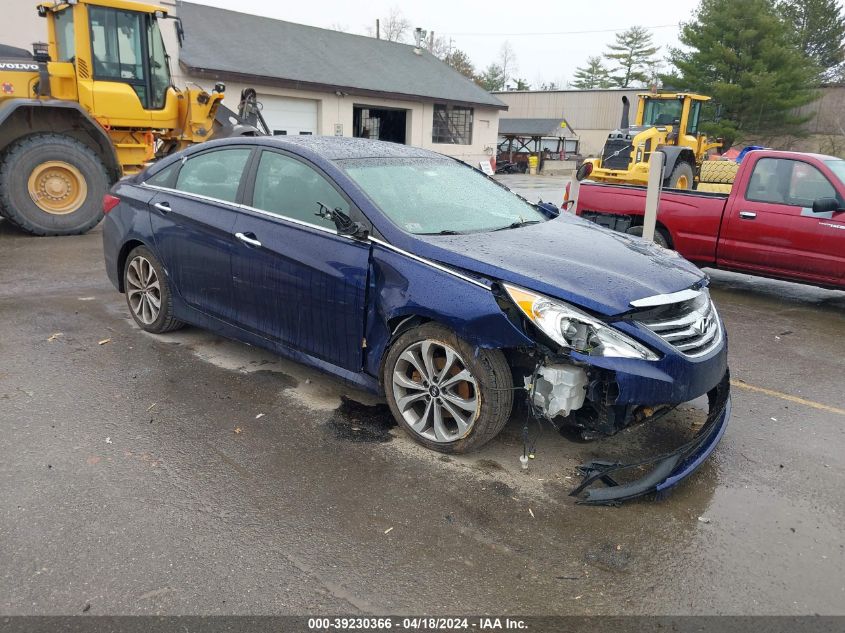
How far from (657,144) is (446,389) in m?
14.0

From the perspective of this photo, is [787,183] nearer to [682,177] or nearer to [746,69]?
[682,177]

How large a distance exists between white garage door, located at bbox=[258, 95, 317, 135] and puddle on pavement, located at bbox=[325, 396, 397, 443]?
1995 centimetres

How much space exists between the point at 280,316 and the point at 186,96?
838cm

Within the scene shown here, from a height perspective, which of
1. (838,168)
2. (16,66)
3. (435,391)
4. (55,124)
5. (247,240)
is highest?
(16,66)

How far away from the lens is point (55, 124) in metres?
9.83

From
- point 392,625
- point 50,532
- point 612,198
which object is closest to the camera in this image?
point 392,625

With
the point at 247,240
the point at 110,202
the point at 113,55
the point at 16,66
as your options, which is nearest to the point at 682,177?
the point at 113,55

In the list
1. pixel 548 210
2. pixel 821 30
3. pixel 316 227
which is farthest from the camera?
pixel 821 30

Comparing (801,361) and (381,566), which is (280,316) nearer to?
(381,566)

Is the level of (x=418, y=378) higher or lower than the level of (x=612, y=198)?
lower

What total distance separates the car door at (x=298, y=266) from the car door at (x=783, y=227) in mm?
5365

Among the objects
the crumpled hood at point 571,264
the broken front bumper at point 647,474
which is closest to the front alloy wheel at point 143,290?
the crumpled hood at point 571,264

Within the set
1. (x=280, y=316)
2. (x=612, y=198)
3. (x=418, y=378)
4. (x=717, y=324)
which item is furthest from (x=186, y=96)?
(x=717, y=324)

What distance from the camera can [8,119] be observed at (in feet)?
30.8
